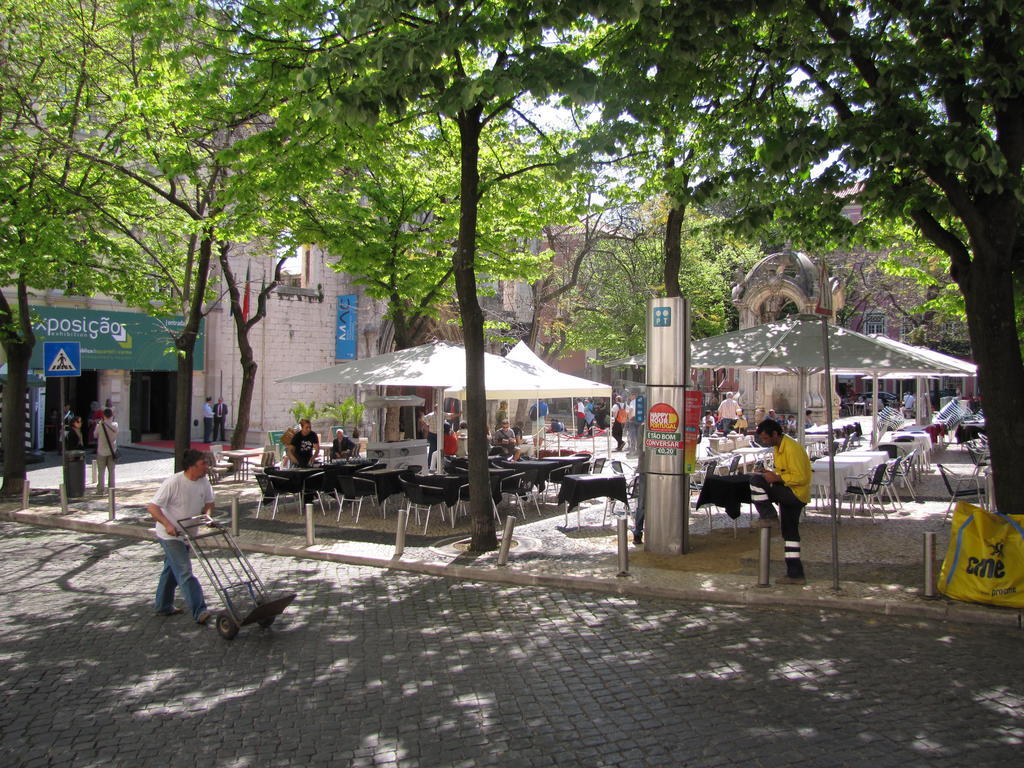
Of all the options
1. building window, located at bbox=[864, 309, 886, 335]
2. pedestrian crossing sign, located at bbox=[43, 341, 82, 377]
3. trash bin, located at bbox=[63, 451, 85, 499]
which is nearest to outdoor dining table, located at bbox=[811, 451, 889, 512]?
pedestrian crossing sign, located at bbox=[43, 341, 82, 377]

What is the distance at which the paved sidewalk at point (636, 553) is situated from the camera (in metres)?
8.01

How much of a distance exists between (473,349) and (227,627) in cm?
474

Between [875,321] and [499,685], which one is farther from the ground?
[875,321]

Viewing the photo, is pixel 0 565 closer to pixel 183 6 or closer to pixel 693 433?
pixel 183 6

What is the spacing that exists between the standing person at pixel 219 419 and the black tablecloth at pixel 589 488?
64.1ft

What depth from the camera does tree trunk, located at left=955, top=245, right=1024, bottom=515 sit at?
800 centimetres

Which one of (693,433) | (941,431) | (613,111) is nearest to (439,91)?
(613,111)

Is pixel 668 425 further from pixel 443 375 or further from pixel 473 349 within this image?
pixel 443 375

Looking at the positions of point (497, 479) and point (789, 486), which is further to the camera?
point (497, 479)

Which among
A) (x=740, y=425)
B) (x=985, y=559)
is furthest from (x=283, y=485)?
(x=740, y=425)

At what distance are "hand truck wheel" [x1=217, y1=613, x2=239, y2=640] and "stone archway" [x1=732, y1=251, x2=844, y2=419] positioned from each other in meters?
20.1

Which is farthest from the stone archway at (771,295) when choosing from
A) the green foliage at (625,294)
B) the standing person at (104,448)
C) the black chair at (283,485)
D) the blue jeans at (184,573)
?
the blue jeans at (184,573)

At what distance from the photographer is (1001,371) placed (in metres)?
8.03

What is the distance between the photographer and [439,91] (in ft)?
27.3
